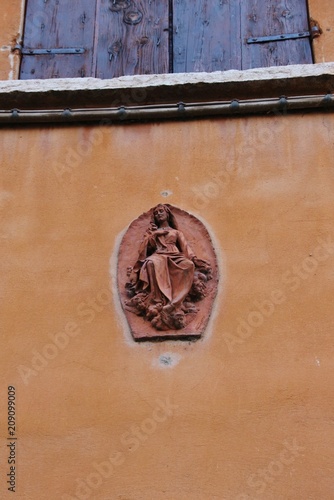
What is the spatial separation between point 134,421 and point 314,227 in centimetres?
167

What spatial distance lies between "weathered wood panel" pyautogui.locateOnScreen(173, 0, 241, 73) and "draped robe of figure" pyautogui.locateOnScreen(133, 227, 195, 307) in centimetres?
174

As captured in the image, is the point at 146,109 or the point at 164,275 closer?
the point at 164,275

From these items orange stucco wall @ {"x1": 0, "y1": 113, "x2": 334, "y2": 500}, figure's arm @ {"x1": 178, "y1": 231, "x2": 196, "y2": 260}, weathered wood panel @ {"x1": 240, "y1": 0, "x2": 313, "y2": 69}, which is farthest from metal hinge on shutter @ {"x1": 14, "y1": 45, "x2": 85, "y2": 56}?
figure's arm @ {"x1": 178, "y1": 231, "x2": 196, "y2": 260}

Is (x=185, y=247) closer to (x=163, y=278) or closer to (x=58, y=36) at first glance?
(x=163, y=278)

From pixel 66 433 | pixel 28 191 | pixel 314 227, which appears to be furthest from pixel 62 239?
pixel 314 227

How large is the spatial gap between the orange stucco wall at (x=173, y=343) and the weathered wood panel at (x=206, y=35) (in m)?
0.85

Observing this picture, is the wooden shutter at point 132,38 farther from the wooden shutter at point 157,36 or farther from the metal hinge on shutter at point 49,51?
the metal hinge on shutter at point 49,51

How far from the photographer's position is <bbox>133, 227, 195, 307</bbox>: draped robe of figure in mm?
5031

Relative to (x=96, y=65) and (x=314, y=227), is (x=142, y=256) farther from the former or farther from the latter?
(x=96, y=65)

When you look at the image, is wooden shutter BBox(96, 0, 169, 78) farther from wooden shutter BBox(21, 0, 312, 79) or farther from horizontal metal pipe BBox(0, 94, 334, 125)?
horizontal metal pipe BBox(0, 94, 334, 125)

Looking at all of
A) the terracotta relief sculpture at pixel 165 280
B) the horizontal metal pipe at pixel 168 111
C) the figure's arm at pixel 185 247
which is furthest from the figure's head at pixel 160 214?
the horizontal metal pipe at pixel 168 111

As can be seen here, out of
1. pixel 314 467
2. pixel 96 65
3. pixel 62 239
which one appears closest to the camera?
pixel 314 467

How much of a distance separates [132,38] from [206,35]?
580 mm

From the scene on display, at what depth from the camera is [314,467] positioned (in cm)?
456
